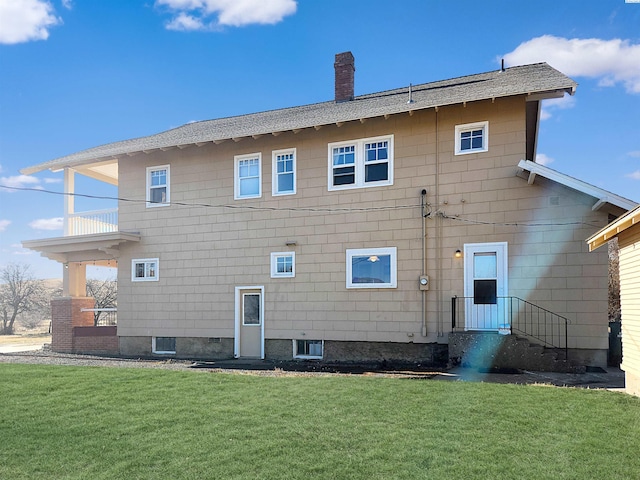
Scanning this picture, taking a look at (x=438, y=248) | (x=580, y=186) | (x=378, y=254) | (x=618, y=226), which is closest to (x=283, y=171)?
(x=378, y=254)

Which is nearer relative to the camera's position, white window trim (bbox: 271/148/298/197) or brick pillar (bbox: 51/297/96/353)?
white window trim (bbox: 271/148/298/197)

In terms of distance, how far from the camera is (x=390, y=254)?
12.2 meters

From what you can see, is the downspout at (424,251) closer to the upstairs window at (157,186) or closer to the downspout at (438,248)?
the downspout at (438,248)

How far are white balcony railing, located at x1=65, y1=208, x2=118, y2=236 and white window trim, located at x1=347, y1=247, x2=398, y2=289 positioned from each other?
795cm

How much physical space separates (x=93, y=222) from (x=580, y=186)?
45.3 ft

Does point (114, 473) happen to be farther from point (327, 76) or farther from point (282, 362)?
point (327, 76)

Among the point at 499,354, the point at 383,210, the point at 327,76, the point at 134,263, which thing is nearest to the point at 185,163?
the point at 134,263

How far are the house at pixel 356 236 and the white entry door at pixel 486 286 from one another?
0.03 meters

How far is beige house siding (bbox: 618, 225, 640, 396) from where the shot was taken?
7672mm

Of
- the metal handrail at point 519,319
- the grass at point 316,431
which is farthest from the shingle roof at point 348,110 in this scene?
the grass at point 316,431

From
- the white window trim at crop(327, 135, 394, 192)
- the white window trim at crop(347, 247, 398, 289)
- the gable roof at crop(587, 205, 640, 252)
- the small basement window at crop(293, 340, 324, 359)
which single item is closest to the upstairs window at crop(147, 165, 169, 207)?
the white window trim at crop(327, 135, 394, 192)

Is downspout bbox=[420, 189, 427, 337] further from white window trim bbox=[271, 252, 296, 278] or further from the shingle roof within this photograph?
white window trim bbox=[271, 252, 296, 278]

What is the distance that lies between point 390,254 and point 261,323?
4.09 meters

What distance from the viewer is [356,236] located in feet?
41.2
